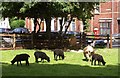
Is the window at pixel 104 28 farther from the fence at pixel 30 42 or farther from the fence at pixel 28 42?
the fence at pixel 28 42

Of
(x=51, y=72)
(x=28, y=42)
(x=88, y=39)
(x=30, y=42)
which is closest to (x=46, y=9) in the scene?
(x=30, y=42)

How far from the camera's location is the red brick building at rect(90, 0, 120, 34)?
51747 millimetres

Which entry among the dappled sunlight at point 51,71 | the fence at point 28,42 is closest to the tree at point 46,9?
the fence at point 28,42

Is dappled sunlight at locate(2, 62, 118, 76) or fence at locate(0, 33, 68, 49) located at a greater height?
fence at locate(0, 33, 68, 49)

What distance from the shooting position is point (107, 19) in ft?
174

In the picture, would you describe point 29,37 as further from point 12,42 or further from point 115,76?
point 115,76

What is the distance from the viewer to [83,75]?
14.2 meters

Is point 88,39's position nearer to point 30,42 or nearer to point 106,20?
point 30,42

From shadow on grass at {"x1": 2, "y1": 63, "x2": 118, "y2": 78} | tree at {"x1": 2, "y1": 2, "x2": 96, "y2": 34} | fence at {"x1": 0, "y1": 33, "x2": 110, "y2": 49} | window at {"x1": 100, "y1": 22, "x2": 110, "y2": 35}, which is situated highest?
tree at {"x1": 2, "y1": 2, "x2": 96, "y2": 34}

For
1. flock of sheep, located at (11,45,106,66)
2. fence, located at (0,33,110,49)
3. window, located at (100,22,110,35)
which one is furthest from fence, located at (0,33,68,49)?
window, located at (100,22,110,35)

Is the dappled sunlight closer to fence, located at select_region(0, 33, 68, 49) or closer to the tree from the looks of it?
the tree

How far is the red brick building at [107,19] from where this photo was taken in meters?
51.7

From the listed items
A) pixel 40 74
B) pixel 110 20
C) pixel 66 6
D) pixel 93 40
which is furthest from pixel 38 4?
pixel 110 20

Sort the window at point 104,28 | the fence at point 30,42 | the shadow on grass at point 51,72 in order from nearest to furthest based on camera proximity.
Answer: the shadow on grass at point 51,72 → the fence at point 30,42 → the window at point 104,28
